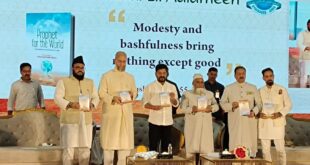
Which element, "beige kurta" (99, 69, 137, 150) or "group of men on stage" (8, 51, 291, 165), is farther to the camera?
"beige kurta" (99, 69, 137, 150)

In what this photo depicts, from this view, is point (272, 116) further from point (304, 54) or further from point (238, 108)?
point (304, 54)

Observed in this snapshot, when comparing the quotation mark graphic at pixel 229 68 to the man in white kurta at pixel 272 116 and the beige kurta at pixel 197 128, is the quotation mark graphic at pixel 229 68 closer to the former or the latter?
the man in white kurta at pixel 272 116

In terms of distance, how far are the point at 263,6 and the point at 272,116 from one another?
276cm

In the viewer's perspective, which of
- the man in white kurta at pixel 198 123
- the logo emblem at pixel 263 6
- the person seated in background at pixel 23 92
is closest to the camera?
the man in white kurta at pixel 198 123

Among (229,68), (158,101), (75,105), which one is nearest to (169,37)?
(229,68)

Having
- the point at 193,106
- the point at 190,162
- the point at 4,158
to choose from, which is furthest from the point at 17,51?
the point at 190,162

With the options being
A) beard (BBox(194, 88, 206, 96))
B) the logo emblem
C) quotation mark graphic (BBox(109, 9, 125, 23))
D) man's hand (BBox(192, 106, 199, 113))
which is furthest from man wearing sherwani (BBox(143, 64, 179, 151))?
the logo emblem

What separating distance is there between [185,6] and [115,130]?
3.14 meters

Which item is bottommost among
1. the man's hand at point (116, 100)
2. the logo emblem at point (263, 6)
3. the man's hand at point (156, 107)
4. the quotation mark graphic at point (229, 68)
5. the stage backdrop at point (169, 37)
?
the man's hand at point (156, 107)

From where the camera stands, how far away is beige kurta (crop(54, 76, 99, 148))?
8.27 meters

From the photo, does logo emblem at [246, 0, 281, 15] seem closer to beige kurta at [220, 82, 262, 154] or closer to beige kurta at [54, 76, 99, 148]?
beige kurta at [220, 82, 262, 154]

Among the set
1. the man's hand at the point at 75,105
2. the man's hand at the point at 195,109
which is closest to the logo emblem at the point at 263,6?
the man's hand at the point at 195,109

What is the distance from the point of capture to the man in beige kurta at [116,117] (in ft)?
27.7

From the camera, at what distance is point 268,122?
9023 millimetres
